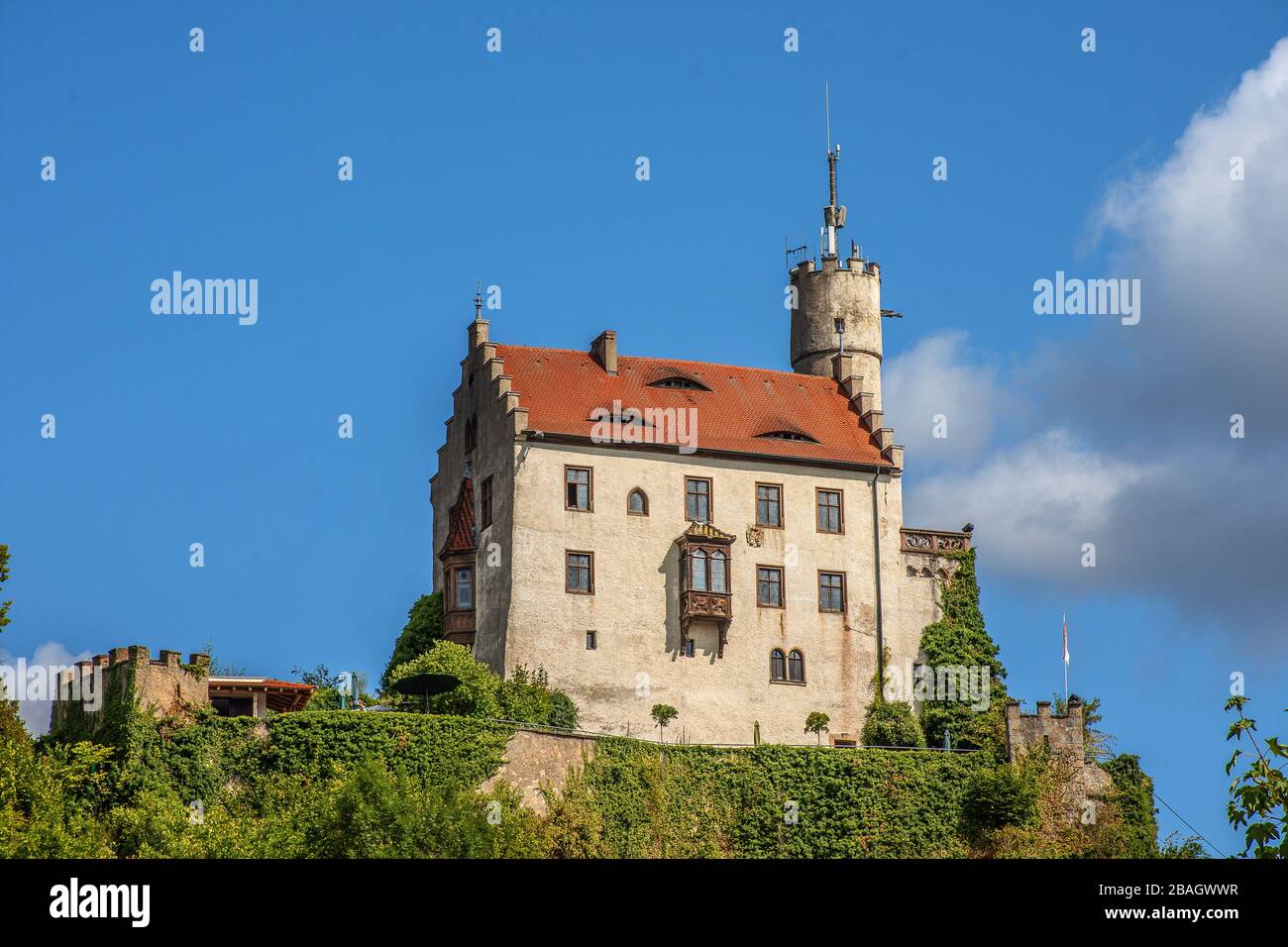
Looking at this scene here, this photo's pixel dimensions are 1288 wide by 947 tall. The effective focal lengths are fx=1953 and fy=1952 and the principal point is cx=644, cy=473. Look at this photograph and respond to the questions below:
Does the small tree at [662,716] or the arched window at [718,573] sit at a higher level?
the arched window at [718,573]

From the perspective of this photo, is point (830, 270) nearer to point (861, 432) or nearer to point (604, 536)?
point (861, 432)

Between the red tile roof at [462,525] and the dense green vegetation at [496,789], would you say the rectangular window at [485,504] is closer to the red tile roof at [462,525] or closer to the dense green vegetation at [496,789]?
the red tile roof at [462,525]

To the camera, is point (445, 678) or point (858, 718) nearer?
point (445, 678)

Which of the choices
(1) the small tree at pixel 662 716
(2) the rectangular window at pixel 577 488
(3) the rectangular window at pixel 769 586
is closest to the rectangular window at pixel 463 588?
(2) the rectangular window at pixel 577 488

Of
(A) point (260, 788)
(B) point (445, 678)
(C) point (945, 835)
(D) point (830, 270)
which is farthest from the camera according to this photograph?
(D) point (830, 270)

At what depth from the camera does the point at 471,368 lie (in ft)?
208

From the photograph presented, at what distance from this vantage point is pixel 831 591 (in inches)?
2409

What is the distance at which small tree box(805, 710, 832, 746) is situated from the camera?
58969mm

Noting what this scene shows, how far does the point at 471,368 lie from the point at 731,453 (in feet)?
29.8

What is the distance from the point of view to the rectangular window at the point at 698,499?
60.2m

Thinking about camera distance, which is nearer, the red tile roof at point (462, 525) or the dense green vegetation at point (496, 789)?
the dense green vegetation at point (496, 789)

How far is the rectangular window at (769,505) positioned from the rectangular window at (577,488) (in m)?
5.59
